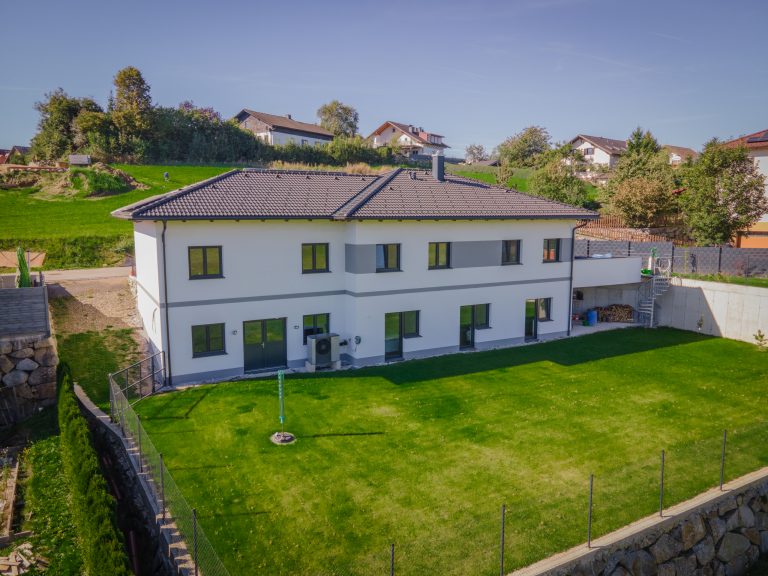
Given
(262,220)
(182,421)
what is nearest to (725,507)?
(182,421)

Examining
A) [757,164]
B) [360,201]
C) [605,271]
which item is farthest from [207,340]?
[757,164]

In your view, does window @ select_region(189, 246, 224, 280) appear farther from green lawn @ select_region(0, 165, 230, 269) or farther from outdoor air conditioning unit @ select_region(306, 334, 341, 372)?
green lawn @ select_region(0, 165, 230, 269)

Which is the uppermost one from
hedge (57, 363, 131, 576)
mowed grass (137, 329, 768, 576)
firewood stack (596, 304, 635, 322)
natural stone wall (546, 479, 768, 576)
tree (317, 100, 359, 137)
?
tree (317, 100, 359, 137)

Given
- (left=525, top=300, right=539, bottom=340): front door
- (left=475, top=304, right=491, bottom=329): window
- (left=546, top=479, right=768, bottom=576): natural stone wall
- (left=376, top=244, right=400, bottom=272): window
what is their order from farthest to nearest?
1. (left=525, top=300, right=539, bottom=340): front door
2. (left=475, top=304, right=491, bottom=329): window
3. (left=376, top=244, right=400, bottom=272): window
4. (left=546, top=479, right=768, bottom=576): natural stone wall

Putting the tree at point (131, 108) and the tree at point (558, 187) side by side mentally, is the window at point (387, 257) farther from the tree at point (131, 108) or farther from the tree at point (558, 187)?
the tree at point (131, 108)

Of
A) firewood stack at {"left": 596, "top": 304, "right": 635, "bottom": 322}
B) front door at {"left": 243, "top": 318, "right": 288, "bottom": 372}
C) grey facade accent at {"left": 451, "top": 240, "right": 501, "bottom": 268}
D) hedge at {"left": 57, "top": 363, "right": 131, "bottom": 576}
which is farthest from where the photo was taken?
firewood stack at {"left": 596, "top": 304, "right": 635, "bottom": 322}

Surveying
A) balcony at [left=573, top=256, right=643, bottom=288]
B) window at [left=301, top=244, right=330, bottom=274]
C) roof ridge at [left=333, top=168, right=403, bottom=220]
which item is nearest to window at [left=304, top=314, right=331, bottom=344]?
window at [left=301, top=244, right=330, bottom=274]

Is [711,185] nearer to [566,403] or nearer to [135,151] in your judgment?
[566,403]
